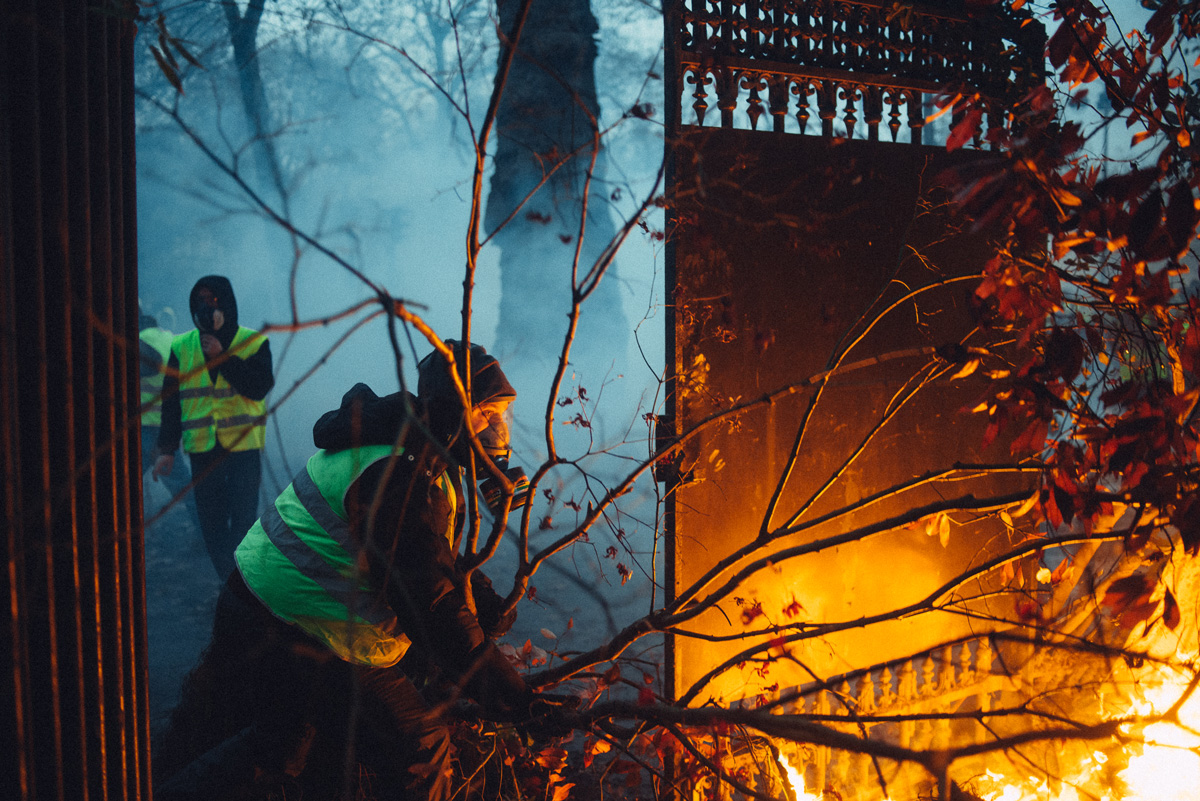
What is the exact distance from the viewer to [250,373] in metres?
4.47

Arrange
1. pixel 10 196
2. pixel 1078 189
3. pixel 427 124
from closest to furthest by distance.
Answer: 1. pixel 10 196
2. pixel 1078 189
3. pixel 427 124

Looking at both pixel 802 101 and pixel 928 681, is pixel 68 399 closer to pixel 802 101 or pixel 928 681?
pixel 802 101

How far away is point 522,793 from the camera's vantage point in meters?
2.81

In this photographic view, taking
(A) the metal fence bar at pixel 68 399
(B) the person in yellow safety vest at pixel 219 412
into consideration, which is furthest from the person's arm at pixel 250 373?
(A) the metal fence bar at pixel 68 399

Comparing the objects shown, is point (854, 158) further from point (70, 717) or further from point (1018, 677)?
point (70, 717)

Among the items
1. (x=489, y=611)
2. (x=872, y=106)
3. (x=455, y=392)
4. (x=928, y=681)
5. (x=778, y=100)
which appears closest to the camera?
(x=455, y=392)

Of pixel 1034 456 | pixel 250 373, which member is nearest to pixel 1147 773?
pixel 1034 456

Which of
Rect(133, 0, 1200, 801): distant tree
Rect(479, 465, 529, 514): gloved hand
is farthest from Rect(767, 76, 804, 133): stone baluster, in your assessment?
Rect(479, 465, 529, 514): gloved hand

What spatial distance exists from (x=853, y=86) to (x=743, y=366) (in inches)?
50.2

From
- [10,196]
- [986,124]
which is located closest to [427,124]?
[986,124]

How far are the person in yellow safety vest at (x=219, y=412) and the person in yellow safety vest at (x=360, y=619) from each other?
2.27 metres

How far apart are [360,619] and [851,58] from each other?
9.45 ft

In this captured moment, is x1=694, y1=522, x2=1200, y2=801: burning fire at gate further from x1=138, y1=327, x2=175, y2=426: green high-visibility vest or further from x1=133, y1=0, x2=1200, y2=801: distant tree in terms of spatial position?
x1=138, y1=327, x2=175, y2=426: green high-visibility vest

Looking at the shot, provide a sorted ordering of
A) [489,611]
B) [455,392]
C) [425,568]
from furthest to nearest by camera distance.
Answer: [489,611] < [455,392] < [425,568]
